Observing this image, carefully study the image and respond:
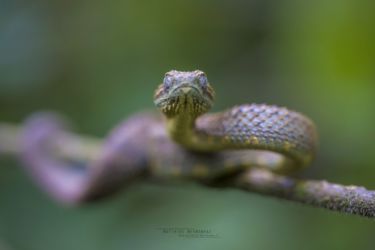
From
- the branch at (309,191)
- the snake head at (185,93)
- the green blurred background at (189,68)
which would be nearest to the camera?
the branch at (309,191)

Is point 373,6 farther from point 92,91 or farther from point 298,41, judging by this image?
point 92,91

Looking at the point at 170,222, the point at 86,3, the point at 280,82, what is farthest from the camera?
the point at 86,3

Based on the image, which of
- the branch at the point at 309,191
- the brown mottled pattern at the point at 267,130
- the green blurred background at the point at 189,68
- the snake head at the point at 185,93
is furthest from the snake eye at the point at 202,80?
the green blurred background at the point at 189,68

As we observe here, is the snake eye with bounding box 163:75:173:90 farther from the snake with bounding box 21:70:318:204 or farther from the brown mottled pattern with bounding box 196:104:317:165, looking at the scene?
the brown mottled pattern with bounding box 196:104:317:165

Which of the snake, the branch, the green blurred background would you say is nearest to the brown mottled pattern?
the snake

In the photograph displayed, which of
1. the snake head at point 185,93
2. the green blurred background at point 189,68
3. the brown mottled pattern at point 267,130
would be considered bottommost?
the brown mottled pattern at point 267,130

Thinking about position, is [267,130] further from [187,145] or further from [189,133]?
[187,145]

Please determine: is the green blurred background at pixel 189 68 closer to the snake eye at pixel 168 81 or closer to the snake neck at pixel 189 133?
the snake neck at pixel 189 133

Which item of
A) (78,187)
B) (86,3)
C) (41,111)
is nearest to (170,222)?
(78,187)
